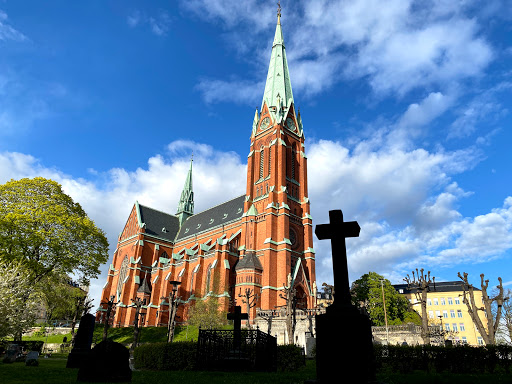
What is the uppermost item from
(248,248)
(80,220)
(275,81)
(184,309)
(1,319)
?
(275,81)

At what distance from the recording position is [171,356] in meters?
15.6

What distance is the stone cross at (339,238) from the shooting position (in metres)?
7.78

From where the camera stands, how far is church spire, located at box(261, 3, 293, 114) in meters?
57.8

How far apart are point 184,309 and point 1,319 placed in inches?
1186

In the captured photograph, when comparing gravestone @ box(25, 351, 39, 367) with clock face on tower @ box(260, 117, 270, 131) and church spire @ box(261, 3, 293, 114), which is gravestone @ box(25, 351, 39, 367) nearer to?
clock face on tower @ box(260, 117, 270, 131)

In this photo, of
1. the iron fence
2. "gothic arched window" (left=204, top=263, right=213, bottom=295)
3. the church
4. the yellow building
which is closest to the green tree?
the church

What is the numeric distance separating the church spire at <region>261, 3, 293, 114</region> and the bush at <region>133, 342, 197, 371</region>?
45049mm

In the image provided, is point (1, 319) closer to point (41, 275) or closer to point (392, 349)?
point (41, 275)

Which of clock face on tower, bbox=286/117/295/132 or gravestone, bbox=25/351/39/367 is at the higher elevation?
clock face on tower, bbox=286/117/295/132

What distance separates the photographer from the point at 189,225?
68.9 m

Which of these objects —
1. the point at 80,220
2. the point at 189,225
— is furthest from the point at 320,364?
the point at 189,225

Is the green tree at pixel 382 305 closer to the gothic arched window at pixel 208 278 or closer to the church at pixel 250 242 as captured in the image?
the church at pixel 250 242

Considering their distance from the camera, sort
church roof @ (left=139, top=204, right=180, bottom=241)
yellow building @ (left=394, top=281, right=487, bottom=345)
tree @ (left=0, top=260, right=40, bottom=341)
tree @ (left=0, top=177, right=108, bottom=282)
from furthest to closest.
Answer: church roof @ (left=139, top=204, right=180, bottom=241)
yellow building @ (left=394, top=281, right=487, bottom=345)
tree @ (left=0, top=177, right=108, bottom=282)
tree @ (left=0, top=260, right=40, bottom=341)

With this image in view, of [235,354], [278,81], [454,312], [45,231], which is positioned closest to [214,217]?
[278,81]
